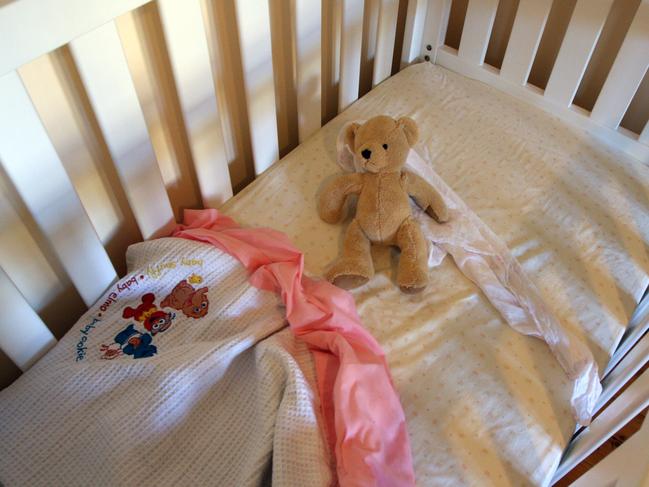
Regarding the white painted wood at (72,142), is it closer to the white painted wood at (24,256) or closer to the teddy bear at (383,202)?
the white painted wood at (24,256)

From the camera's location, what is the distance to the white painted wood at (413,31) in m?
1.28

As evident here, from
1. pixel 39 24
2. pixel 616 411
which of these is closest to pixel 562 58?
pixel 616 411

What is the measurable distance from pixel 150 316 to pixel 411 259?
439 mm

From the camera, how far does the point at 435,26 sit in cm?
132

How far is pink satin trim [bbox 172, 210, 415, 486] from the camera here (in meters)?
0.71

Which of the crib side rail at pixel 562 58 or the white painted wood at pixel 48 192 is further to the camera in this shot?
the crib side rail at pixel 562 58

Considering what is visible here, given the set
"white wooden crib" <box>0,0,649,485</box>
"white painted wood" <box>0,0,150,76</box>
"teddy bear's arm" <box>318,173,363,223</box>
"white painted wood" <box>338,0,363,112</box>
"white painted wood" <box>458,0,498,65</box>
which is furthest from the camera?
"white painted wood" <box>458,0,498,65</box>

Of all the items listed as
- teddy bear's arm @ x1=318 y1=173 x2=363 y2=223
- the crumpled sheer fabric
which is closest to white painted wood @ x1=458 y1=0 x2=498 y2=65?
the crumpled sheer fabric

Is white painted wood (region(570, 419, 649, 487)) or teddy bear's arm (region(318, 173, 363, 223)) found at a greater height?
white painted wood (region(570, 419, 649, 487))

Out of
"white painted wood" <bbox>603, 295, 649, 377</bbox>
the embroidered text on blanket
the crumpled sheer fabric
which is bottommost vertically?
"white painted wood" <bbox>603, 295, 649, 377</bbox>

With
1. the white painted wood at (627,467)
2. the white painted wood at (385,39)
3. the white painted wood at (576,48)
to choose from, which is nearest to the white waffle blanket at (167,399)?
the white painted wood at (627,467)

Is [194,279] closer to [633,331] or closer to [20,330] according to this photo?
[20,330]

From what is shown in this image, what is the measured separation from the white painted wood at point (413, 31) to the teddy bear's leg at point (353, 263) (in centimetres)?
61

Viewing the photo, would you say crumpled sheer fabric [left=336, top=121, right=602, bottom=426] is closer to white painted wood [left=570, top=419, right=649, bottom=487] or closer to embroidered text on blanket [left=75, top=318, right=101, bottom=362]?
white painted wood [left=570, top=419, right=649, bottom=487]
